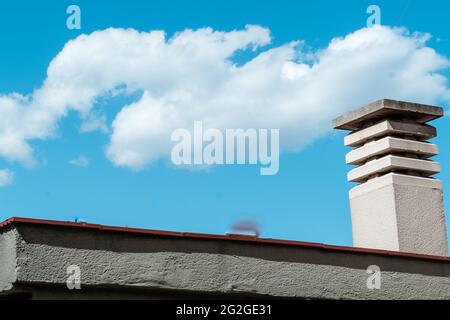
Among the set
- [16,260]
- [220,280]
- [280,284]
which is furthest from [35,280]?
[280,284]

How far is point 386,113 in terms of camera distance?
15.4 meters

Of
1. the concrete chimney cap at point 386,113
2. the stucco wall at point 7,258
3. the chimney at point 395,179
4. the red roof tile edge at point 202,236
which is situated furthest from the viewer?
the concrete chimney cap at point 386,113

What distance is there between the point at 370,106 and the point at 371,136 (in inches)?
21.0

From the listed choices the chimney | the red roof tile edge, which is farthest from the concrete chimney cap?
the red roof tile edge

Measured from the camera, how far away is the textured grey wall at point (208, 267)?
9.70 meters

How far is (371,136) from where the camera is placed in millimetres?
15570

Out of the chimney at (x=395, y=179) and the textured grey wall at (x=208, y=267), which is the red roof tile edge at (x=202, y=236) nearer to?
the textured grey wall at (x=208, y=267)

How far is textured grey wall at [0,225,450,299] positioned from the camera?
9695 millimetres

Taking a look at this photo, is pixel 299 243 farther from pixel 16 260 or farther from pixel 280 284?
pixel 16 260

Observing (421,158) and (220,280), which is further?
(421,158)

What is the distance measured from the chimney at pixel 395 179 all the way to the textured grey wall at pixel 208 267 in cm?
219

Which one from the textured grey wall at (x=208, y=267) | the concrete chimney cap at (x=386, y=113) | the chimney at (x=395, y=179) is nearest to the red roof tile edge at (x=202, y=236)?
the textured grey wall at (x=208, y=267)

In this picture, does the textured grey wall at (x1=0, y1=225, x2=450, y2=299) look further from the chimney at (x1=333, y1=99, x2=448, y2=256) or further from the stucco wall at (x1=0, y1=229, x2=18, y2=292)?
the chimney at (x1=333, y1=99, x2=448, y2=256)

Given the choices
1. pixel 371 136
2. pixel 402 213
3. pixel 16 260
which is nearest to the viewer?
pixel 16 260
